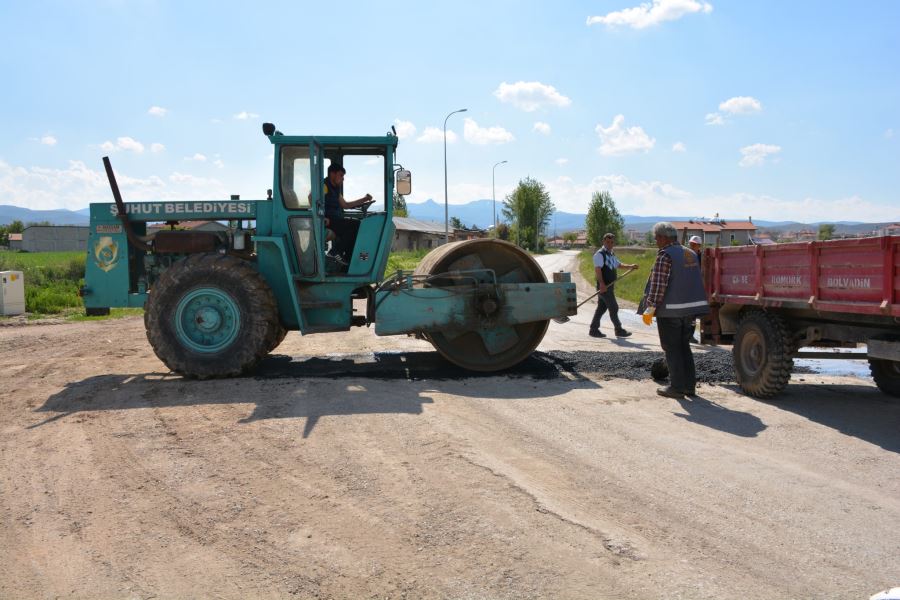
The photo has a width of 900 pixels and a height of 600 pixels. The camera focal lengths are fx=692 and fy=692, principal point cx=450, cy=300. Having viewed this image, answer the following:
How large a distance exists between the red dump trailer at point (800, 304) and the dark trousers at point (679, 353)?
72cm

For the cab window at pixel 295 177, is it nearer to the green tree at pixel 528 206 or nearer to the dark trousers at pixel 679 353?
the dark trousers at pixel 679 353

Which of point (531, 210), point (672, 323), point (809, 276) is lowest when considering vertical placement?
point (672, 323)

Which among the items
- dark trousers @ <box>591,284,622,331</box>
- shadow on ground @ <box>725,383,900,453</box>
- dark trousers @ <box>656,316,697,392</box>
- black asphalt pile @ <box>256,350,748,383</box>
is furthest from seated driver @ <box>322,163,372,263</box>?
dark trousers @ <box>591,284,622,331</box>

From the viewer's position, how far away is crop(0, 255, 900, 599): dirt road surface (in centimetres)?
329

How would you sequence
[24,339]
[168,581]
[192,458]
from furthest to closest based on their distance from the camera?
[24,339]
[192,458]
[168,581]

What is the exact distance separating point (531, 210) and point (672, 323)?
91934 millimetres

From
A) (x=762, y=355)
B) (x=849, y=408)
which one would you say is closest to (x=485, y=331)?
(x=762, y=355)

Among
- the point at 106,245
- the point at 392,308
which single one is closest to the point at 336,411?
the point at 392,308

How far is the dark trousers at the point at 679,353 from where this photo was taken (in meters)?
6.96

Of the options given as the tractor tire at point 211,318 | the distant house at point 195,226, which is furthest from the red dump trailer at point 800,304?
the distant house at point 195,226

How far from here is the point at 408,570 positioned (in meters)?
3.32

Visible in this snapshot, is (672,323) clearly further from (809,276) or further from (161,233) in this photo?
(161,233)

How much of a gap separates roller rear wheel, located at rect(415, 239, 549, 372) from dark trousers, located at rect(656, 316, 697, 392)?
174 centimetres

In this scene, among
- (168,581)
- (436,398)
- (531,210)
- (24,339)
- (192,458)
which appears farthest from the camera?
(531,210)
